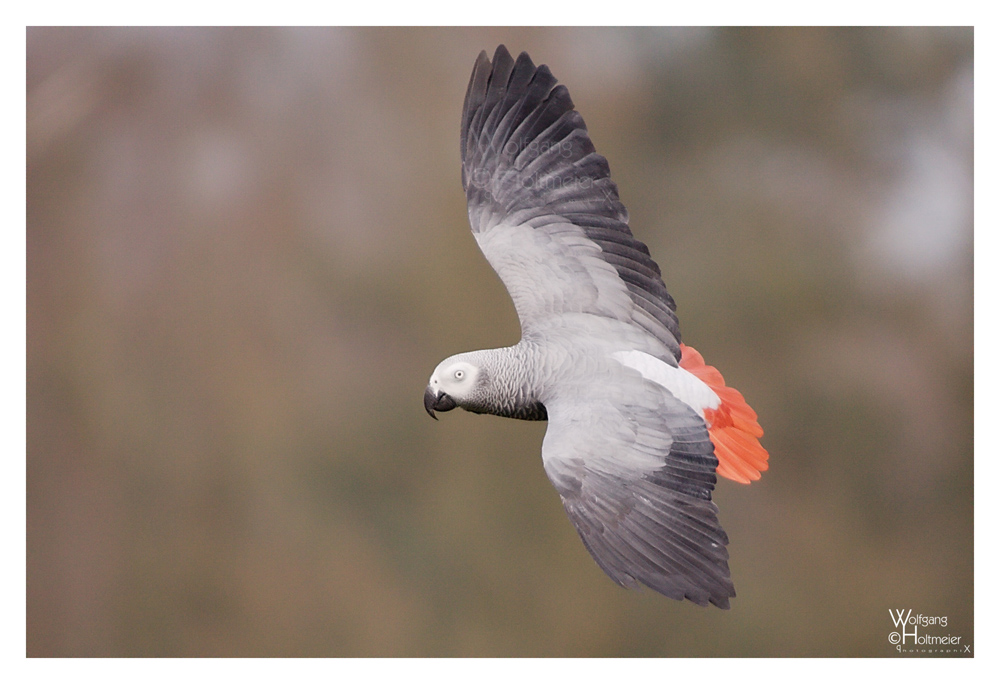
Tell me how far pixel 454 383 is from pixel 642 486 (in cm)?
28

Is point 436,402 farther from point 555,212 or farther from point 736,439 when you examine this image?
point 736,439

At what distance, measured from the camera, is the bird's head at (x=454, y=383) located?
40.9 inches

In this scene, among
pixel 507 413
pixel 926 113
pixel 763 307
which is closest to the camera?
pixel 507 413

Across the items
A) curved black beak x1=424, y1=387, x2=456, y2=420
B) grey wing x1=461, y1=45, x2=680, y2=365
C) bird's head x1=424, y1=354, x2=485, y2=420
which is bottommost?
curved black beak x1=424, y1=387, x2=456, y2=420

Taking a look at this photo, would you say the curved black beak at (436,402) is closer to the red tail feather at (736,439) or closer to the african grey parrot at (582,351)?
the african grey parrot at (582,351)

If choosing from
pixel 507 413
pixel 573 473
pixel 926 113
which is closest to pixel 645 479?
pixel 573 473

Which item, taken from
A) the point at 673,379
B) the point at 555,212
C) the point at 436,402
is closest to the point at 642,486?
the point at 673,379

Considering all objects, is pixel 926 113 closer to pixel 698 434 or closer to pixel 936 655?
pixel 936 655

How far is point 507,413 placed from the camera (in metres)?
1.07

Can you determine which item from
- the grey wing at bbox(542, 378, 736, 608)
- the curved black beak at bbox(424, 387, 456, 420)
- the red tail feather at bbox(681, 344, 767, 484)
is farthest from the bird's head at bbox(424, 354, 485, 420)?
the red tail feather at bbox(681, 344, 767, 484)

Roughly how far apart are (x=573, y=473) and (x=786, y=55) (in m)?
1.53

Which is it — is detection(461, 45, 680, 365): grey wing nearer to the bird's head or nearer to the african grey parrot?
the african grey parrot

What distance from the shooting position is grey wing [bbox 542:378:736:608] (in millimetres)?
900

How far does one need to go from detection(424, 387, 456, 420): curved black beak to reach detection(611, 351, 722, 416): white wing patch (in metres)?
0.23
